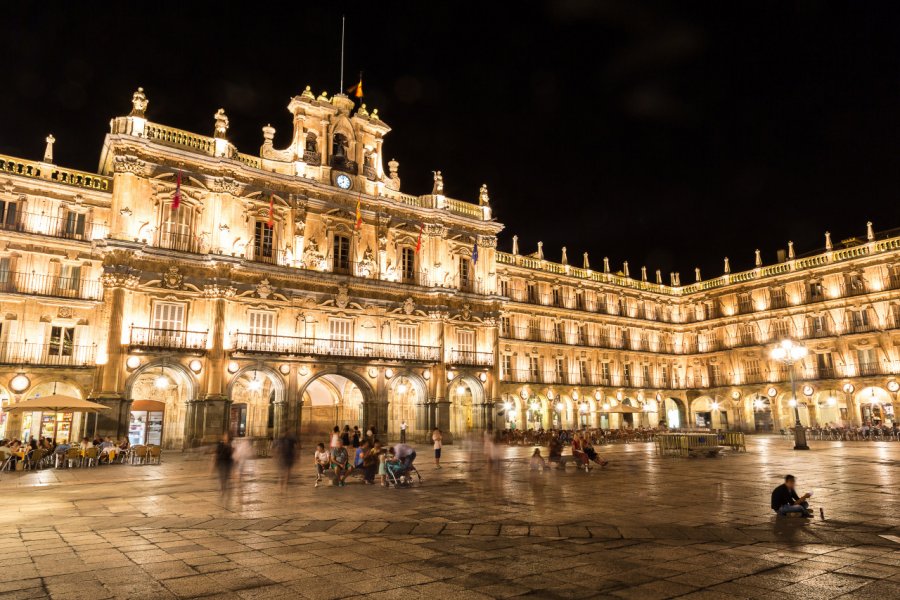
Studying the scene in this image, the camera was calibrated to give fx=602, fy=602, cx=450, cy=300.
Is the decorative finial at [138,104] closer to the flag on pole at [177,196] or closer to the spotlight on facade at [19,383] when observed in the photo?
the flag on pole at [177,196]

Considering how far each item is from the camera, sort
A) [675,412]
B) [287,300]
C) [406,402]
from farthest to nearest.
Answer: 1. [675,412]
2. [406,402]
3. [287,300]

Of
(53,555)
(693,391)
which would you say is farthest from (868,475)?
(693,391)

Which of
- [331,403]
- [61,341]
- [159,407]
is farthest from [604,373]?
[61,341]

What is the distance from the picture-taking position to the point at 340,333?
109 feet

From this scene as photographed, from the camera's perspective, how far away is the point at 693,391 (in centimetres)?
5662

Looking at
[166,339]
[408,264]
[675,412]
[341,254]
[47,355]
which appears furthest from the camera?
[675,412]

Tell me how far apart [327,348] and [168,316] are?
794cm

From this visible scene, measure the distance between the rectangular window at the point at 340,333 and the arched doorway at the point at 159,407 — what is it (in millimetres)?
7632

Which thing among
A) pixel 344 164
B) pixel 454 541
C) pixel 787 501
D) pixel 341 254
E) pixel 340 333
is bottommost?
pixel 454 541

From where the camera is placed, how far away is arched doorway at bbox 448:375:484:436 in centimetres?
3784

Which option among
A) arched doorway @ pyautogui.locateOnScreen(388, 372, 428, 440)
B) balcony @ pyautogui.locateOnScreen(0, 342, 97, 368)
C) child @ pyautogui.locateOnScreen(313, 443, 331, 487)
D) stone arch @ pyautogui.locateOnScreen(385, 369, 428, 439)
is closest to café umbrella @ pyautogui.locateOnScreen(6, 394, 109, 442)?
balcony @ pyautogui.locateOnScreen(0, 342, 97, 368)

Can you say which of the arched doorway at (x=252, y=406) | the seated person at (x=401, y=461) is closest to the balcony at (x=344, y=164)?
the arched doorway at (x=252, y=406)

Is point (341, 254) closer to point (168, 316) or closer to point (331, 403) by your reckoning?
point (331, 403)

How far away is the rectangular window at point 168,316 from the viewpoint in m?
28.4
